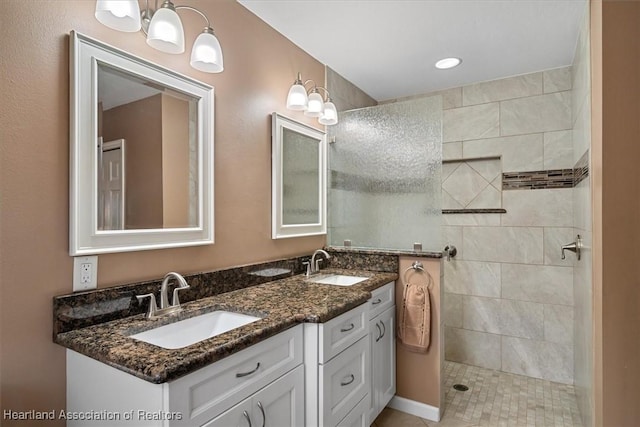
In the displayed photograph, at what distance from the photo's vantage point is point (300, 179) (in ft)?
7.84

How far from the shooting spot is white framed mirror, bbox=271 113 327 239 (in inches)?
83.7

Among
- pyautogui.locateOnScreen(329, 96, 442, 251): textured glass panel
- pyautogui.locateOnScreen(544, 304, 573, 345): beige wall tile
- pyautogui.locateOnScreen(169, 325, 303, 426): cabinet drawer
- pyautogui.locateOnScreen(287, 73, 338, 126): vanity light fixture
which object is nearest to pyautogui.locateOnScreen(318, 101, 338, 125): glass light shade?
pyautogui.locateOnScreen(287, 73, 338, 126): vanity light fixture

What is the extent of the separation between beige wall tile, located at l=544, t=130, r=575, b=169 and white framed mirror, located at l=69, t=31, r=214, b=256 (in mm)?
2485

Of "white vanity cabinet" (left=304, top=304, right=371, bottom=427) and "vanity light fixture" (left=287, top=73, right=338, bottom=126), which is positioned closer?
"white vanity cabinet" (left=304, top=304, right=371, bottom=427)

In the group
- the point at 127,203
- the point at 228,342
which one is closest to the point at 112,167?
the point at 127,203

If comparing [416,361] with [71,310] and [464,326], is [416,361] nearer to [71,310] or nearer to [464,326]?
[464,326]

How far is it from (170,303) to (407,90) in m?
2.66

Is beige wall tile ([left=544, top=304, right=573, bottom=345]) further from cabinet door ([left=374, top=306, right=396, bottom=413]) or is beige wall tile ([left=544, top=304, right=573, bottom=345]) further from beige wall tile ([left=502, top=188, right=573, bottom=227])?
cabinet door ([left=374, top=306, right=396, bottom=413])

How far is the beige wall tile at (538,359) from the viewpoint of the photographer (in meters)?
2.65

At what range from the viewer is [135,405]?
96 cm

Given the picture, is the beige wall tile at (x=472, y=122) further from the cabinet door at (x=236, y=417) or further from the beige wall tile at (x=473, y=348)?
the cabinet door at (x=236, y=417)

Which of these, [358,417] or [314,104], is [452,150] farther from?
[358,417]

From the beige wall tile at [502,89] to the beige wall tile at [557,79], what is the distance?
0.04 meters

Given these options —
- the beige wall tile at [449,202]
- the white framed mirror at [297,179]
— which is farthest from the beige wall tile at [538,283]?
the white framed mirror at [297,179]
